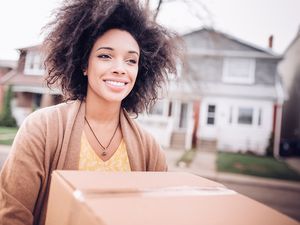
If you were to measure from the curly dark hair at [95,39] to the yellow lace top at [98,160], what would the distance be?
33 cm

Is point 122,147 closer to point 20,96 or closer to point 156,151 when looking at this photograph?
point 156,151

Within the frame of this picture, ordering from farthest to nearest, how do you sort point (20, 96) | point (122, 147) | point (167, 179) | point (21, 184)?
point (20, 96) < point (122, 147) < point (21, 184) < point (167, 179)

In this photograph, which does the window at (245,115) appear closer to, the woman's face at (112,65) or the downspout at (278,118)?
the downspout at (278,118)

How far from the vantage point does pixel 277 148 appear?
10680 millimetres

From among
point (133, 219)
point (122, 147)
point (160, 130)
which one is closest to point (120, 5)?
point (122, 147)

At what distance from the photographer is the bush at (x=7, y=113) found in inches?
198

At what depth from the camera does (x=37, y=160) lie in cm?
103

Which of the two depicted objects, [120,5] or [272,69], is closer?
[120,5]

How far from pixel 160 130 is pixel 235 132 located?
279 centimetres

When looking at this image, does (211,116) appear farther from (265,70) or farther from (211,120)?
(265,70)

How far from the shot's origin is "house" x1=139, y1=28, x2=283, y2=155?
11172mm

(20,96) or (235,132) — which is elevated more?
(20,96)

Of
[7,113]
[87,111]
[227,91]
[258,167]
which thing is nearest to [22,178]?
[87,111]

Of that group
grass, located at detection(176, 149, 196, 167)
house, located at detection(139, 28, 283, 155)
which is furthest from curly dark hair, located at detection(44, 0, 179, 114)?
house, located at detection(139, 28, 283, 155)
